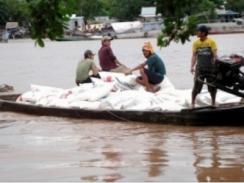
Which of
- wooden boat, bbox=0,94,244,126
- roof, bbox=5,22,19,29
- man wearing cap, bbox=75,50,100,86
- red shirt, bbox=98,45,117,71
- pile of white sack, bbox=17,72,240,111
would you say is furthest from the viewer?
roof, bbox=5,22,19,29

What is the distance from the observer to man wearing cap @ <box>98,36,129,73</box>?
15.4 meters

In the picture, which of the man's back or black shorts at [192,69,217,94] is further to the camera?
the man's back

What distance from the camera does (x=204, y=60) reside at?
38.3 ft

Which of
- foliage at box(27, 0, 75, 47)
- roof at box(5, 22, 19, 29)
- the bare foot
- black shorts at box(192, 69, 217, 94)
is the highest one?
Answer: foliage at box(27, 0, 75, 47)

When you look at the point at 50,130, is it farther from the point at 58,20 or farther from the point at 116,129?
the point at 58,20

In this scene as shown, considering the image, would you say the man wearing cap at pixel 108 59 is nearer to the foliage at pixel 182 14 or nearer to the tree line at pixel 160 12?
the tree line at pixel 160 12

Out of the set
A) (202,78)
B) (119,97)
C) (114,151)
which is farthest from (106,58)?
(114,151)

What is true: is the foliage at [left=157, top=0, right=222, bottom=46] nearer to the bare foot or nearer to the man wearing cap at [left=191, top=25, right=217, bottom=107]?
the man wearing cap at [left=191, top=25, right=217, bottom=107]

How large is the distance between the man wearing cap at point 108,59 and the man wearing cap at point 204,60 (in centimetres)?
361

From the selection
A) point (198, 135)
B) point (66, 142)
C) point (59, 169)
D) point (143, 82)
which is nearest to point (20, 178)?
point (59, 169)

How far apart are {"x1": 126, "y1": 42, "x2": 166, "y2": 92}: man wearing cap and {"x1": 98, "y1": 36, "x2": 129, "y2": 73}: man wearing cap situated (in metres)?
1.68

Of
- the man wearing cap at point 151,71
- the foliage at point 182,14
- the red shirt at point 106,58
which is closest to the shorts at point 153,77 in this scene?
the man wearing cap at point 151,71

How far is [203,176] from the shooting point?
8.06 metres

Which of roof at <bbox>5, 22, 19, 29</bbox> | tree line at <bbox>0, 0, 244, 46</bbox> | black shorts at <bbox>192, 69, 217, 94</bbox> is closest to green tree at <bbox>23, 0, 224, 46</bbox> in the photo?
tree line at <bbox>0, 0, 244, 46</bbox>
